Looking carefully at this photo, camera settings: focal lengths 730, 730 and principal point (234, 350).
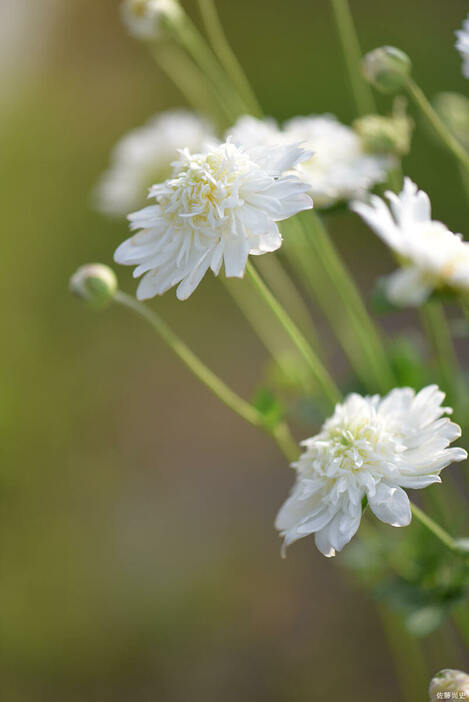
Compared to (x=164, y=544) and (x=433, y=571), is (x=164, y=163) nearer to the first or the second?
(x=433, y=571)

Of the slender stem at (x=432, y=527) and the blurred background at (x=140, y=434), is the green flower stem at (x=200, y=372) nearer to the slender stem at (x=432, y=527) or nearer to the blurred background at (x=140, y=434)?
the slender stem at (x=432, y=527)

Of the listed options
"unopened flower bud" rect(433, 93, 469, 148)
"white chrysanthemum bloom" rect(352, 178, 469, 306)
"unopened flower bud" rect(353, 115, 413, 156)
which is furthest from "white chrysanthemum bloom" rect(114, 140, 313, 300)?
"unopened flower bud" rect(433, 93, 469, 148)

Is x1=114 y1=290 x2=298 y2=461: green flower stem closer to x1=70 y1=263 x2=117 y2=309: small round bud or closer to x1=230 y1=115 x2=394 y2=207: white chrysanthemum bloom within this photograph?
x1=70 y1=263 x2=117 y2=309: small round bud

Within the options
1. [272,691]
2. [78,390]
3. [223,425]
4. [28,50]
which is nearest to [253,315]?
[223,425]

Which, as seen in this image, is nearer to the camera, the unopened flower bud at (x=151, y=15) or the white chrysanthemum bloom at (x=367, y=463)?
the white chrysanthemum bloom at (x=367, y=463)

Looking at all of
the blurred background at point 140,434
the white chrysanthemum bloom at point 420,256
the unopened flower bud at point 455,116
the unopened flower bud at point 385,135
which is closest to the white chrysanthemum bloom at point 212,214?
the white chrysanthemum bloom at point 420,256
